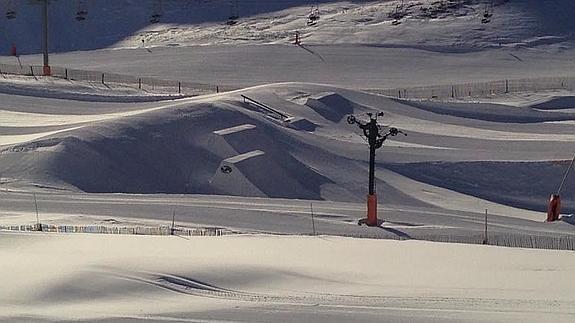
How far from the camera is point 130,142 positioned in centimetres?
3559

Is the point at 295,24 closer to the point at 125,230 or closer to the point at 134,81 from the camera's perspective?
the point at 134,81

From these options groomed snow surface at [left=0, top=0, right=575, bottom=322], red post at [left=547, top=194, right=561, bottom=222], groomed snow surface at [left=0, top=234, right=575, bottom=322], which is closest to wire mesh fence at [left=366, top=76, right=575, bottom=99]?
groomed snow surface at [left=0, top=0, right=575, bottom=322]

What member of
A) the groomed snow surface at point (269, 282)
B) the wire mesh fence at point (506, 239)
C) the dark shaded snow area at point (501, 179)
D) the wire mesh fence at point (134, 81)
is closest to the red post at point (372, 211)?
the wire mesh fence at point (506, 239)

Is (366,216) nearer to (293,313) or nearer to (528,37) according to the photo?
(293,313)

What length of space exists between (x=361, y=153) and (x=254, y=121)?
4455 millimetres

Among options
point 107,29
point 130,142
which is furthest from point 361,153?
point 107,29

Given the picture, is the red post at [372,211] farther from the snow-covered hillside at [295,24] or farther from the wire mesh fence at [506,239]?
the snow-covered hillside at [295,24]

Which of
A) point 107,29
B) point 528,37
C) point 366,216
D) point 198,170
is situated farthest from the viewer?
point 107,29

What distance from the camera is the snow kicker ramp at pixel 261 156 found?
1320 inches

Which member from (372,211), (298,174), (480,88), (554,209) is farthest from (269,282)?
(480,88)

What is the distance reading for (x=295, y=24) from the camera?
8431cm

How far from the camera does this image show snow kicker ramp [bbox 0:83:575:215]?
110ft

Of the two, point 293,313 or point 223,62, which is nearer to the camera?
point 293,313

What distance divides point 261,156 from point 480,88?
25289mm
